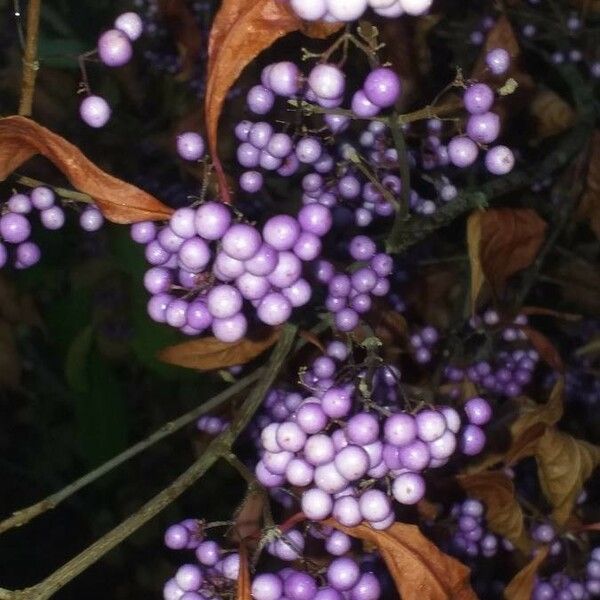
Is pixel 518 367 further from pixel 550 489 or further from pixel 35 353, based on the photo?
pixel 35 353

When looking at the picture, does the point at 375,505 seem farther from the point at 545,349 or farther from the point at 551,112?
the point at 551,112

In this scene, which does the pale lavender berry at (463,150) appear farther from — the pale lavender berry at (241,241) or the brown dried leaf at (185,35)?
the brown dried leaf at (185,35)

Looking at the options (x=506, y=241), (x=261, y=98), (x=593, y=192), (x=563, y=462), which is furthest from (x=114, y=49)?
(x=593, y=192)

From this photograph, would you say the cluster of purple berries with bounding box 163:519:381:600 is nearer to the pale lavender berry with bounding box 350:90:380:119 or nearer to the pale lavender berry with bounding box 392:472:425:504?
the pale lavender berry with bounding box 392:472:425:504

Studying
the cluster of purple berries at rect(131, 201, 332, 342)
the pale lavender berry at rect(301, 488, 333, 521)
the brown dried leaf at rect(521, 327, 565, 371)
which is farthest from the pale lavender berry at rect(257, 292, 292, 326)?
the brown dried leaf at rect(521, 327, 565, 371)

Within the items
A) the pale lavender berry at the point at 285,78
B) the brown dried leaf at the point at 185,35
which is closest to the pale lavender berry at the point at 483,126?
the pale lavender berry at the point at 285,78

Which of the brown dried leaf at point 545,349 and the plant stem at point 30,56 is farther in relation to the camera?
the brown dried leaf at point 545,349
